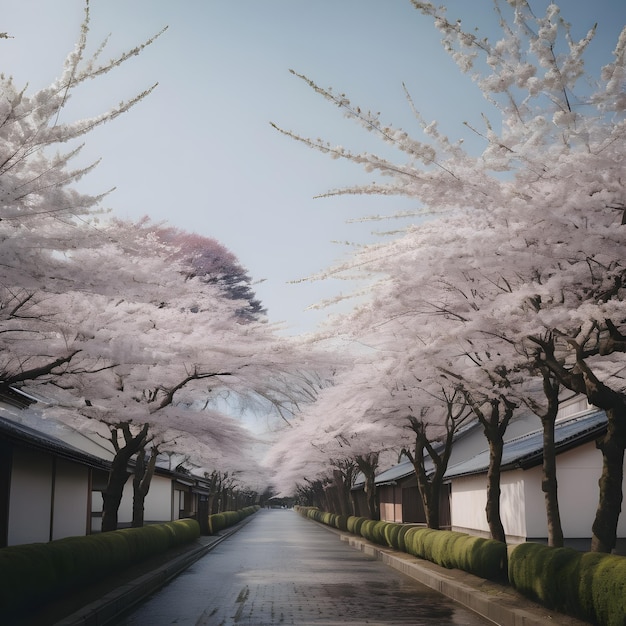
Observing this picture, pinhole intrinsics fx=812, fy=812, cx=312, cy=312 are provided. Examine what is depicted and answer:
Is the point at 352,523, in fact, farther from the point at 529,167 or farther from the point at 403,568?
the point at 529,167

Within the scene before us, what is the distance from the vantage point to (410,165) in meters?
10.0

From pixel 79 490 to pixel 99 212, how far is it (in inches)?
795

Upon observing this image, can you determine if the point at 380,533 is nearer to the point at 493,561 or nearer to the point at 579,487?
the point at 579,487

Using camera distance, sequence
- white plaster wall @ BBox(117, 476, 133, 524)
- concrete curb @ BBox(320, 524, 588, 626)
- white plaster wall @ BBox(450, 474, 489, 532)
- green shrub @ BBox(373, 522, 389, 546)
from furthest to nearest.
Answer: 1. white plaster wall @ BBox(117, 476, 133, 524)
2. white plaster wall @ BBox(450, 474, 489, 532)
3. green shrub @ BBox(373, 522, 389, 546)
4. concrete curb @ BBox(320, 524, 588, 626)

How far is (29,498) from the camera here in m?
22.6

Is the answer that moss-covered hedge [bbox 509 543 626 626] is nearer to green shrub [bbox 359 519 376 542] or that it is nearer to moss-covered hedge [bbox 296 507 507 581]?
moss-covered hedge [bbox 296 507 507 581]

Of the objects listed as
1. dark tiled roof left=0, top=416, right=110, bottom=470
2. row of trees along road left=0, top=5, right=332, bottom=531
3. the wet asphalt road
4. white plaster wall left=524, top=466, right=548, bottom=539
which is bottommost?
the wet asphalt road

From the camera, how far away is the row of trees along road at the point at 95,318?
9.16 metres

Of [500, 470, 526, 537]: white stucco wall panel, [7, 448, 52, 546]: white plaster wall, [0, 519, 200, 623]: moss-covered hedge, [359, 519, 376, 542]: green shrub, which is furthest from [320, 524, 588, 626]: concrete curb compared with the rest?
[359, 519, 376, 542]: green shrub

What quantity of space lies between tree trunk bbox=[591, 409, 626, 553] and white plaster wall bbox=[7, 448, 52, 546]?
15.1m

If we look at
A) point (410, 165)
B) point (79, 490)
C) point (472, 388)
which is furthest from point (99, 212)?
point (79, 490)

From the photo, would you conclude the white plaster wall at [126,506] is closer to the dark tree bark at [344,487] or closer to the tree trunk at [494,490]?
the dark tree bark at [344,487]

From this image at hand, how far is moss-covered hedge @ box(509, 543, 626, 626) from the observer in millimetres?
9438

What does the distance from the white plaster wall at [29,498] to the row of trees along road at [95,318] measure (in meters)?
1.51
